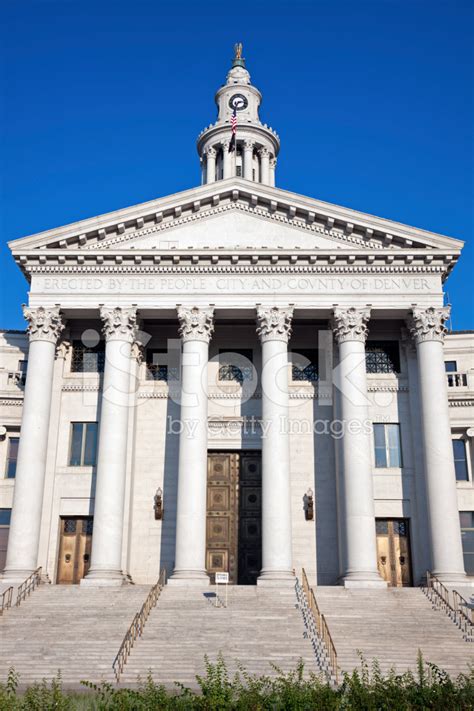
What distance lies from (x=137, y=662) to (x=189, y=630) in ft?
10.1

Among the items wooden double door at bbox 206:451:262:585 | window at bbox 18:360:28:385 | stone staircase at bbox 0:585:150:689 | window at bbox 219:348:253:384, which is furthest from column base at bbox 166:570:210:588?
window at bbox 18:360:28:385

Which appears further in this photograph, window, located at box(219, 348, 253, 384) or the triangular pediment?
window, located at box(219, 348, 253, 384)

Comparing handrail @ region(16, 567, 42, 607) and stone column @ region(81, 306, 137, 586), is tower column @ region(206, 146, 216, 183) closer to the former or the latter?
stone column @ region(81, 306, 137, 586)

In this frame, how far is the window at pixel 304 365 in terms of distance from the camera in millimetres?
35469

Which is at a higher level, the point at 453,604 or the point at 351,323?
the point at 351,323

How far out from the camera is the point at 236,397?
1378 inches

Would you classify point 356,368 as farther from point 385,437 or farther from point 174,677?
point 174,677

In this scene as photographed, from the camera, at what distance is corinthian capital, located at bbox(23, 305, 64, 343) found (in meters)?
33.2

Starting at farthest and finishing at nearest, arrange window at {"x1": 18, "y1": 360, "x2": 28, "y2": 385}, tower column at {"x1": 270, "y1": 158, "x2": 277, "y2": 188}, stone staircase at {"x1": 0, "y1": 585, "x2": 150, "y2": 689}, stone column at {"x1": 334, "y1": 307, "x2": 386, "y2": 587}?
tower column at {"x1": 270, "y1": 158, "x2": 277, "y2": 188}
window at {"x1": 18, "y1": 360, "x2": 28, "y2": 385}
stone column at {"x1": 334, "y1": 307, "x2": 386, "y2": 587}
stone staircase at {"x1": 0, "y1": 585, "x2": 150, "y2": 689}

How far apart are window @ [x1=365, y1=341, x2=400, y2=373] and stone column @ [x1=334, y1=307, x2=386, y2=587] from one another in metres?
2.42

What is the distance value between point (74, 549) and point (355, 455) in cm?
1271

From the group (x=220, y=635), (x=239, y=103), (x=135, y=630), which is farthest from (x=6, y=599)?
(x=239, y=103)

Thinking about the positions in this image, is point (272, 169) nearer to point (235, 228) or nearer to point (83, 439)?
point (235, 228)

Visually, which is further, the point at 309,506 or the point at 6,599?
the point at 309,506
